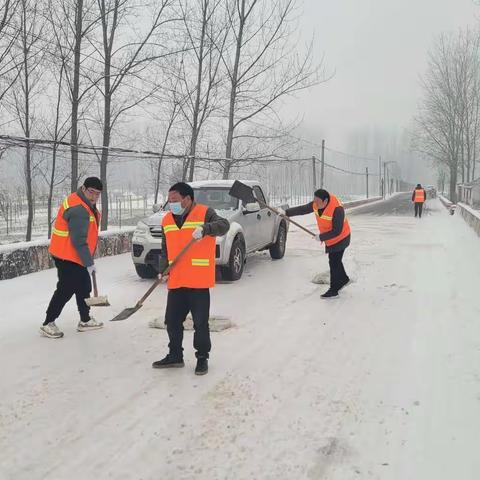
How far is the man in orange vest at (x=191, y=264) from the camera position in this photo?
447cm

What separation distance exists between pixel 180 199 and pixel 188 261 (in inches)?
20.8

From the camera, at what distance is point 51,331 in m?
5.60

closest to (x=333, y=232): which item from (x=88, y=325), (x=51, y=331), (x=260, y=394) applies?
(x=88, y=325)

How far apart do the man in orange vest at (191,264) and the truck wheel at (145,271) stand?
14.3 feet

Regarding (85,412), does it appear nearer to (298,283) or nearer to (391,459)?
(391,459)

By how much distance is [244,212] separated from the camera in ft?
31.1

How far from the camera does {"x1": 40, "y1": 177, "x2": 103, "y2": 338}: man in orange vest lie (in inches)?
211

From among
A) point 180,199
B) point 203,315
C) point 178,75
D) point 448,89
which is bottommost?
point 203,315

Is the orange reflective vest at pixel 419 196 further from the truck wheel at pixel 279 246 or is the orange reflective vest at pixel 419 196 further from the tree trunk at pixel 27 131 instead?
the tree trunk at pixel 27 131

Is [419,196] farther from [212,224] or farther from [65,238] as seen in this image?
[212,224]

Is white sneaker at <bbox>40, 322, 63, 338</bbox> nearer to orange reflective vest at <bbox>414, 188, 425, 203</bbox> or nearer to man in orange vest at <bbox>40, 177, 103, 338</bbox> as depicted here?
man in orange vest at <bbox>40, 177, 103, 338</bbox>

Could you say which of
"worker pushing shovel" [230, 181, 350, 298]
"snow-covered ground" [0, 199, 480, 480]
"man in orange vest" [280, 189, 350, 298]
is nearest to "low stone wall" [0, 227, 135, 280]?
"snow-covered ground" [0, 199, 480, 480]

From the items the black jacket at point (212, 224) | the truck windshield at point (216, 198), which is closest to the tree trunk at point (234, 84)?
the truck windshield at point (216, 198)

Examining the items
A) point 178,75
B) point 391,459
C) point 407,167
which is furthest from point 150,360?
point 407,167
